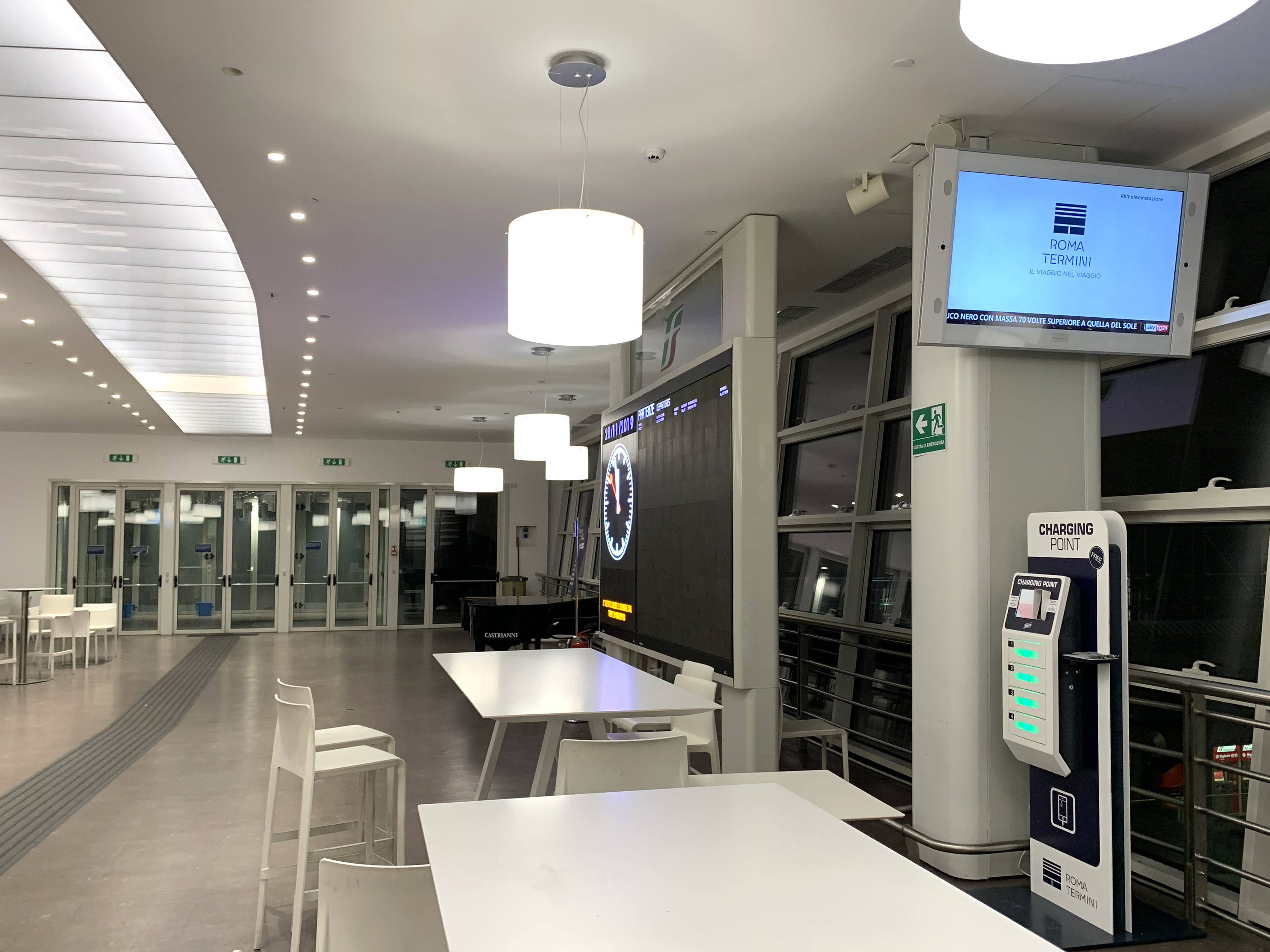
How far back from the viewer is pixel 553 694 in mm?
4371

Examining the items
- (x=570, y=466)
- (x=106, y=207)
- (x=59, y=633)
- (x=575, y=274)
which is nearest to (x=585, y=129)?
(x=575, y=274)

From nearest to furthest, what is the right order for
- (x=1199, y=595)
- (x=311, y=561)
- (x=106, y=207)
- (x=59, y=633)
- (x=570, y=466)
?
(x=1199, y=595) → (x=106, y=207) → (x=570, y=466) → (x=59, y=633) → (x=311, y=561)

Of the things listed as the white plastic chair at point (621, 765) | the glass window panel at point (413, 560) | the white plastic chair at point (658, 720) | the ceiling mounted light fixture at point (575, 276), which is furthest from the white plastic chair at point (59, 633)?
the white plastic chair at point (621, 765)

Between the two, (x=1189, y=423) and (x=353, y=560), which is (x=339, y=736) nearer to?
(x=1189, y=423)

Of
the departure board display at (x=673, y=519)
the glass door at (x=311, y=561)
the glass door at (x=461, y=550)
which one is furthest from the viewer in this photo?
the glass door at (x=461, y=550)

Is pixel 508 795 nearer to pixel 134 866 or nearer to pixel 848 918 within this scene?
pixel 134 866

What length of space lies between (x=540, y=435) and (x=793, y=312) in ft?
8.34

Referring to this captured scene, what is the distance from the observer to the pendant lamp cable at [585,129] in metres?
4.16

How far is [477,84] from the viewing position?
4102mm

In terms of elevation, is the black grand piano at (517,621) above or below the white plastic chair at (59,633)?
above

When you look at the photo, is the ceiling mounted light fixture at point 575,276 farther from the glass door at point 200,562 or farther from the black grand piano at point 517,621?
the glass door at point 200,562

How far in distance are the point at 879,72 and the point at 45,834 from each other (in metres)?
5.73

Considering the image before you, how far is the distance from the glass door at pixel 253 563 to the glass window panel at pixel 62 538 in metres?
2.60

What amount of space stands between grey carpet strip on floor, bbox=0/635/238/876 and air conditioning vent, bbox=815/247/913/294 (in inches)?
242
